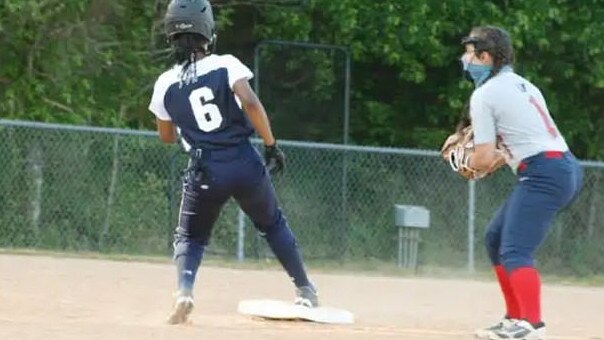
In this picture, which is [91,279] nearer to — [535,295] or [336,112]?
[535,295]

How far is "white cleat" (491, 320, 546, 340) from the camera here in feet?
28.8

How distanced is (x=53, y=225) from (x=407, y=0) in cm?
685

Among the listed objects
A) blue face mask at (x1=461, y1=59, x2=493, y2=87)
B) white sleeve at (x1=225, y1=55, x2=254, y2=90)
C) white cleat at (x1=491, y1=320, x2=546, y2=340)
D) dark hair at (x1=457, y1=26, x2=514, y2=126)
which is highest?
dark hair at (x1=457, y1=26, x2=514, y2=126)

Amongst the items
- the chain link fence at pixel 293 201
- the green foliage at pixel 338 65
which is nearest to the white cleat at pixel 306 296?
the chain link fence at pixel 293 201

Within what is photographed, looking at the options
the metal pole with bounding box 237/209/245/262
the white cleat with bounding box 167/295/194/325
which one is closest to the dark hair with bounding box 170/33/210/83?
the white cleat with bounding box 167/295/194/325

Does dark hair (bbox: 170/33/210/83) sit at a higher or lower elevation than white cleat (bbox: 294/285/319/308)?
higher

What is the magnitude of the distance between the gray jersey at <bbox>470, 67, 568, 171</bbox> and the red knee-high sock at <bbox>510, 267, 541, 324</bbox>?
62 centimetres

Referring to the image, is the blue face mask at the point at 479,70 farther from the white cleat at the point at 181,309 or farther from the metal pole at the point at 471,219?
the metal pole at the point at 471,219

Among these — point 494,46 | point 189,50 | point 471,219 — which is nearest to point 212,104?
point 189,50

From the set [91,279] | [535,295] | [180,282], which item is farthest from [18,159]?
[535,295]

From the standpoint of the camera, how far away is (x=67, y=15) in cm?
2016

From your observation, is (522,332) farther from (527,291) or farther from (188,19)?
(188,19)

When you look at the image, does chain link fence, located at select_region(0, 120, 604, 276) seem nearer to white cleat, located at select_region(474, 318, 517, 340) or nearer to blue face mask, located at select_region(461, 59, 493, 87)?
white cleat, located at select_region(474, 318, 517, 340)

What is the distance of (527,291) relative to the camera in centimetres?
881
